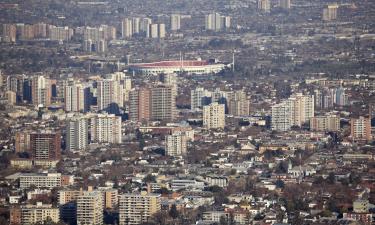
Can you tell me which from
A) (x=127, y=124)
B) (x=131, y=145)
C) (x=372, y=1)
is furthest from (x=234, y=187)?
(x=372, y=1)

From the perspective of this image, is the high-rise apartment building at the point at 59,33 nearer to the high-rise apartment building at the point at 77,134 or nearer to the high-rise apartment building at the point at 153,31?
the high-rise apartment building at the point at 153,31

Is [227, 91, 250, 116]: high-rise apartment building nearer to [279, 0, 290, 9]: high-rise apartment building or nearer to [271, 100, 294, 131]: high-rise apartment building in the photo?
[271, 100, 294, 131]: high-rise apartment building

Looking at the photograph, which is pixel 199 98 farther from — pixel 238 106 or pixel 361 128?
pixel 361 128

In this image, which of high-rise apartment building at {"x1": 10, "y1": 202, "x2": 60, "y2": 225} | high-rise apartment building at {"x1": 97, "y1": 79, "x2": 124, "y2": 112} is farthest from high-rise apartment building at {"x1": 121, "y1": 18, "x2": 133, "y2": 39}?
high-rise apartment building at {"x1": 10, "y1": 202, "x2": 60, "y2": 225}

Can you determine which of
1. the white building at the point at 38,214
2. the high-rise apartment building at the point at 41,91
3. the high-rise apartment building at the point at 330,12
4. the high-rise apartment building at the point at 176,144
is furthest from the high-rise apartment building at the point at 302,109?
the high-rise apartment building at the point at 330,12

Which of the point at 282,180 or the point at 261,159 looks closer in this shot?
the point at 282,180

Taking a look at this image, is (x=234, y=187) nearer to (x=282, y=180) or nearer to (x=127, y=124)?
(x=282, y=180)
